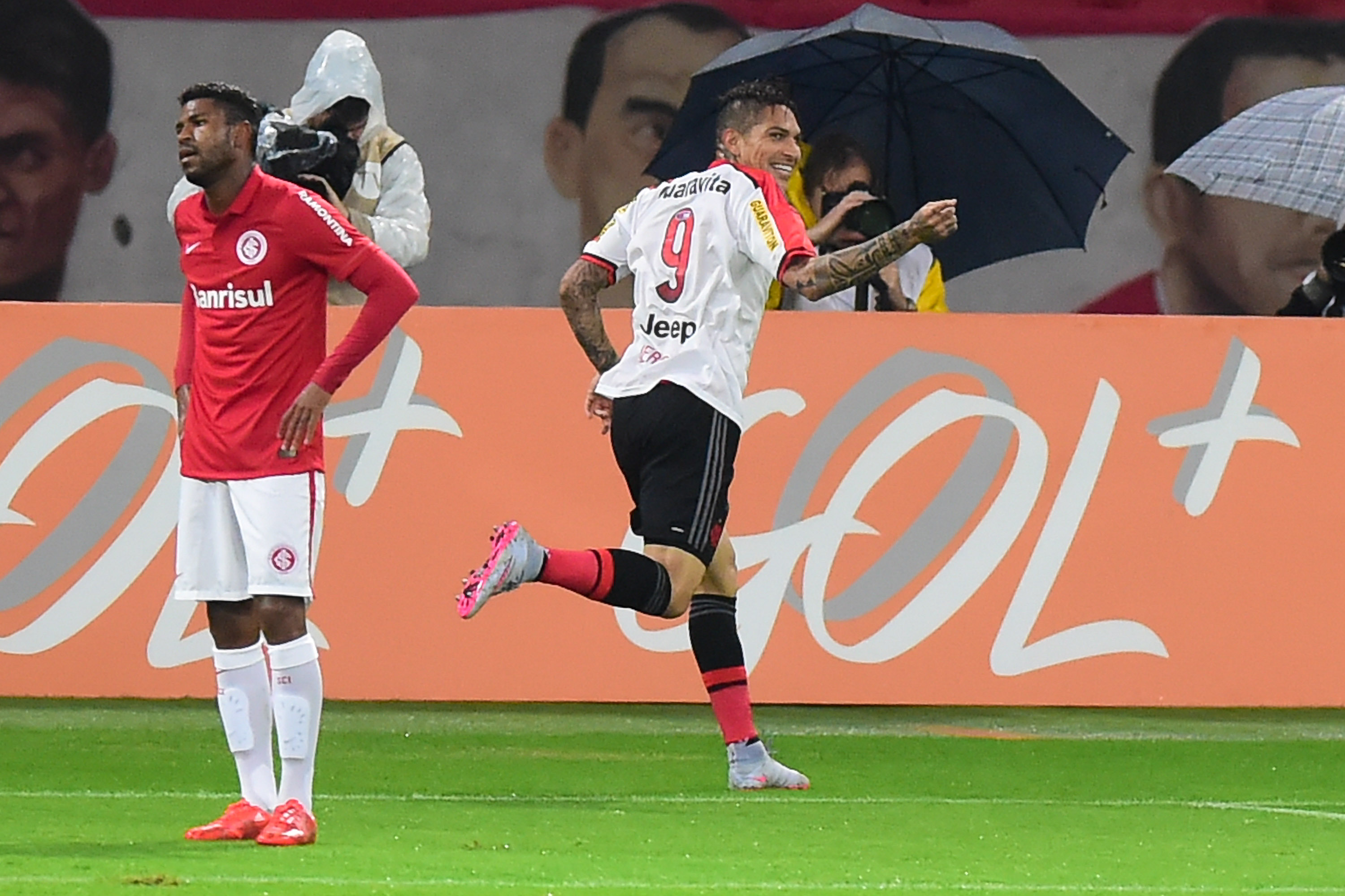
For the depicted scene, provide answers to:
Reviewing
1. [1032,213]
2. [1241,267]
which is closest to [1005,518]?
[1032,213]

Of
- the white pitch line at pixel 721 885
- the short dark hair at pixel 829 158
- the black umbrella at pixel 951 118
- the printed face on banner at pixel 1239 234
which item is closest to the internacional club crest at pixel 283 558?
the white pitch line at pixel 721 885

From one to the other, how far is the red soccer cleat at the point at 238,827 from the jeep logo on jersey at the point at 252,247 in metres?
1.36

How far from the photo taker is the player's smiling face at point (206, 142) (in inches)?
245

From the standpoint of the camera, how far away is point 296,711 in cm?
635

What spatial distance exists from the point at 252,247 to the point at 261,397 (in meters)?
0.36

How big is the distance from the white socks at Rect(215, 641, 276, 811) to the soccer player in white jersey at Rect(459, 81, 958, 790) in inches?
52.0

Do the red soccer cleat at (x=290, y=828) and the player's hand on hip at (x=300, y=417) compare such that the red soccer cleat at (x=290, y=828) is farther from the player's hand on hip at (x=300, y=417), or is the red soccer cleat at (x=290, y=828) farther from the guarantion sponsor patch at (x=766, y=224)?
the guarantion sponsor patch at (x=766, y=224)

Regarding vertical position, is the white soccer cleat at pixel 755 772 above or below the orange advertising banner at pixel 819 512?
below

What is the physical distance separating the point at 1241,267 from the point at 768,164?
24.5 feet

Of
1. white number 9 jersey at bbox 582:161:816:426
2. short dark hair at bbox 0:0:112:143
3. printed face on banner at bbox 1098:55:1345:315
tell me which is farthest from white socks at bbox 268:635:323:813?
printed face on banner at bbox 1098:55:1345:315

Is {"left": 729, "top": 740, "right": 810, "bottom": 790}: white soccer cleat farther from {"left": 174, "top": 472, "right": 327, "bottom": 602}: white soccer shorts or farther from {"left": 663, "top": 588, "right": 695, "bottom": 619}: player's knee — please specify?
{"left": 174, "top": 472, "right": 327, "bottom": 602}: white soccer shorts

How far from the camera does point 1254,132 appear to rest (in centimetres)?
1134

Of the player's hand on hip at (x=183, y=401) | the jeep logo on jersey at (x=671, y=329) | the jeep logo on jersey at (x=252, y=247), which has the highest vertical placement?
the jeep logo on jersey at (x=252, y=247)

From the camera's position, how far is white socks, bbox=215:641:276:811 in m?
6.45
